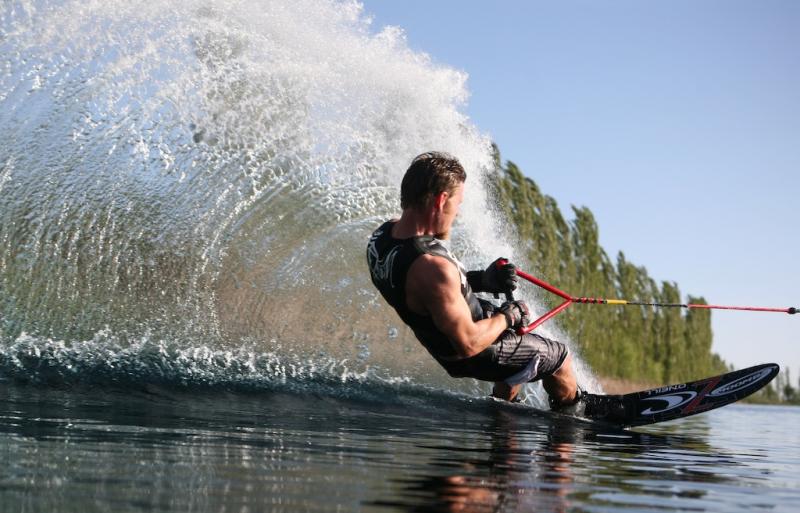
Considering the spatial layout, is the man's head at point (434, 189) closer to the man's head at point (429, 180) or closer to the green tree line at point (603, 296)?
the man's head at point (429, 180)

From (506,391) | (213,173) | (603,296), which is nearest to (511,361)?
(506,391)

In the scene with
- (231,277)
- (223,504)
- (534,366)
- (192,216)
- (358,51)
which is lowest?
(223,504)

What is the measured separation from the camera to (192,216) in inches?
324

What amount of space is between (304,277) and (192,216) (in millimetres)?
1117

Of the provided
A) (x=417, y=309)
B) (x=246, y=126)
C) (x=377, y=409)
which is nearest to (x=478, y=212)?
(x=246, y=126)

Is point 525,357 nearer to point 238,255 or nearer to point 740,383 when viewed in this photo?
point 740,383

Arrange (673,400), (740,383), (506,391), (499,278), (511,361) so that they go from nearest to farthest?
1. (499,278)
2. (511,361)
3. (506,391)
4. (673,400)
5. (740,383)

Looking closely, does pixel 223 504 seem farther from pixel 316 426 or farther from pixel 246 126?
pixel 246 126

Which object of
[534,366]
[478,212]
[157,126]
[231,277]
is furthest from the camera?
[478,212]

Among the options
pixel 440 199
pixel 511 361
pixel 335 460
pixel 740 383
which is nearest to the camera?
pixel 335 460

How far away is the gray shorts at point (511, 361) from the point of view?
5.79 m

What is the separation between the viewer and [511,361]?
234 inches

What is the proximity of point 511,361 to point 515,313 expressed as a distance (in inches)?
16.0

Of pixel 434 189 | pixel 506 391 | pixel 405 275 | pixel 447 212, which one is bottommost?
pixel 506 391
